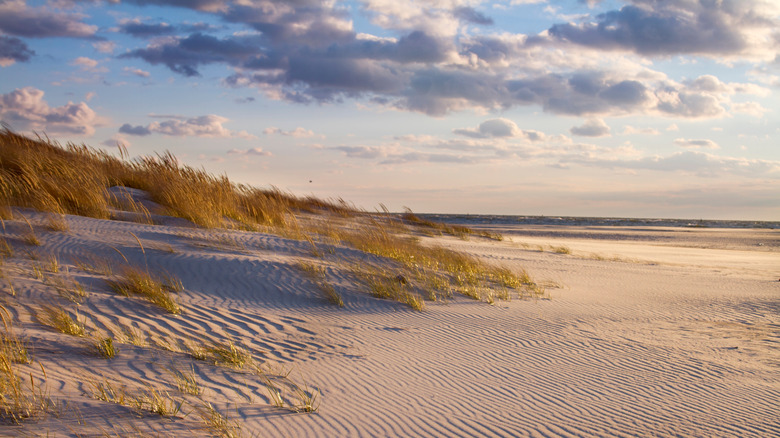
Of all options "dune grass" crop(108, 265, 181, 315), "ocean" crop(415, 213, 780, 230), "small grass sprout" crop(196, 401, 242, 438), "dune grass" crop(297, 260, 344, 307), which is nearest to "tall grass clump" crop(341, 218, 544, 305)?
"dune grass" crop(297, 260, 344, 307)

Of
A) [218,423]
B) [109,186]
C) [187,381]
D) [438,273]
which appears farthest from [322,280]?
[109,186]

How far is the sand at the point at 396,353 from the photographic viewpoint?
9.21 ft

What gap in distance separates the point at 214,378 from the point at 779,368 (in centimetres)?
435

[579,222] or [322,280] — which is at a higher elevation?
[579,222]

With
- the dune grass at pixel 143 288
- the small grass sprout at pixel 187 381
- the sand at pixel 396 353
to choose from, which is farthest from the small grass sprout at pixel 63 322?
the small grass sprout at pixel 187 381

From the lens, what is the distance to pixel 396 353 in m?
4.11

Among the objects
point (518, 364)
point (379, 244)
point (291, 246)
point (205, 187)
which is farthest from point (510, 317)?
point (205, 187)

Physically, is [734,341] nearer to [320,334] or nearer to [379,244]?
[320,334]

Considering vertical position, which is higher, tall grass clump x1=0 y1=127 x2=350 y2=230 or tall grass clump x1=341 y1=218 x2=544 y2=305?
tall grass clump x1=0 y1=127 x2=350 y2=230

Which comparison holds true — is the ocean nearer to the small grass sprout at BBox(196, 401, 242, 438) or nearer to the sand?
the sand

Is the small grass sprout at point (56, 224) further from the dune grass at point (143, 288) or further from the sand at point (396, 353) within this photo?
the dune grass at point (143, 288)

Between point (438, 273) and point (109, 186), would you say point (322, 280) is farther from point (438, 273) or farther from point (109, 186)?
point (109, 186)

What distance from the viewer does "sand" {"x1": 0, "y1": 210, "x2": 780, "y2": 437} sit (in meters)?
2.81

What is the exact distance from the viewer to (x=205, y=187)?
30.9ft
